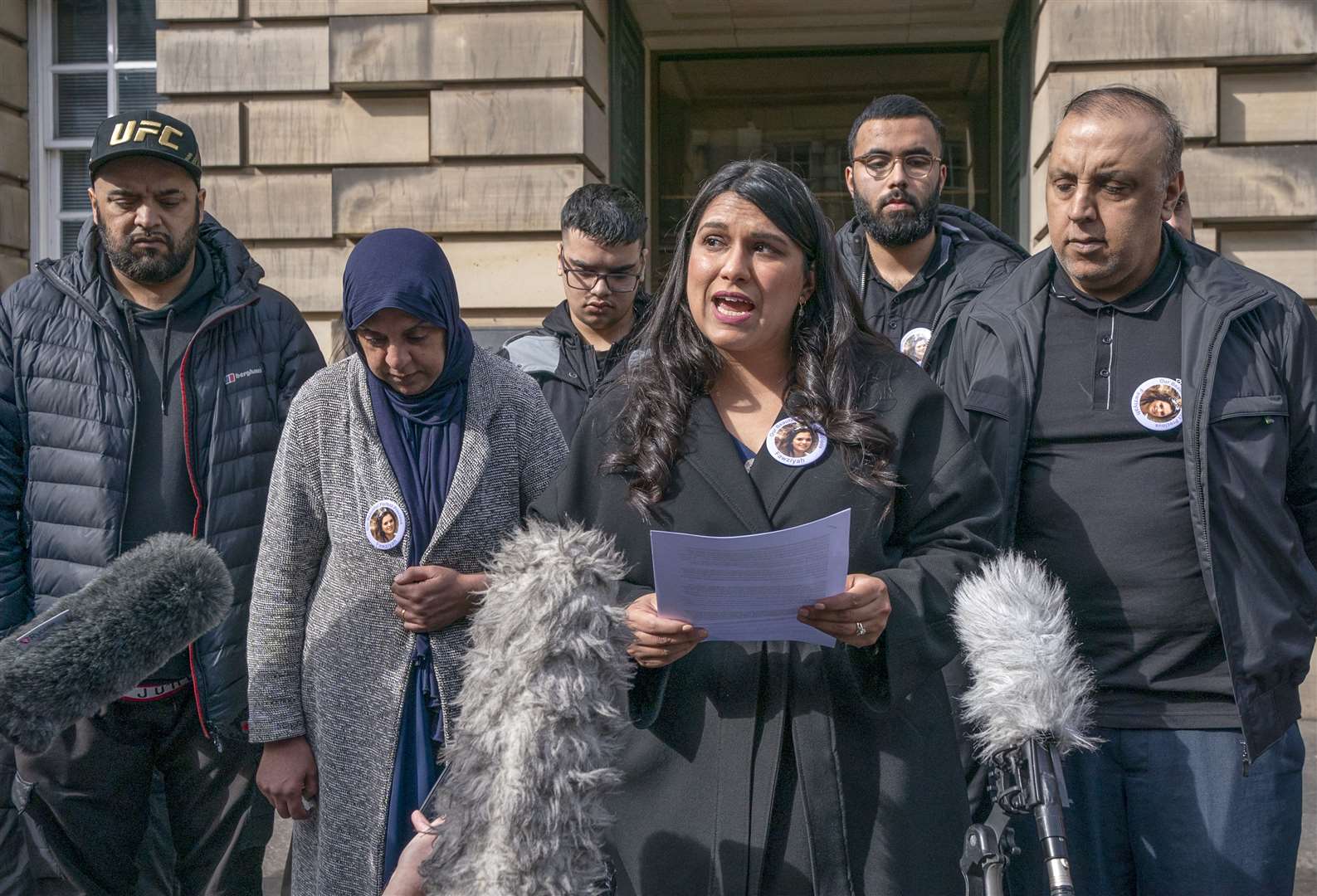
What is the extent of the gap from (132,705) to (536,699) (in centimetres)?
223

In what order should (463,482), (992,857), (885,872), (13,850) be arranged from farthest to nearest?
1. (13,850)
2. (463,482)
3. (885,872)
4. (992,857)

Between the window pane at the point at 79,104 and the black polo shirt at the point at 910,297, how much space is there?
22.3ft

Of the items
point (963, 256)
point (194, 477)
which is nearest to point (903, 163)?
point (963, 256)

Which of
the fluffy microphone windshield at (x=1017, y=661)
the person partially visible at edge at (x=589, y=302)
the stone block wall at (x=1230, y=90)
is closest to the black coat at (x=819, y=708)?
the fluffy microphone windshield at (x=1017, y=661)

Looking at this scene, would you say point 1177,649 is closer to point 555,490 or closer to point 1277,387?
point 1277,387

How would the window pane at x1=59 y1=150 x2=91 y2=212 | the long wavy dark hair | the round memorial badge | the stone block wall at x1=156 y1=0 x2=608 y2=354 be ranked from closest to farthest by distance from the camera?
the long wavy dark hair < the round memorial badge < the stone block wall at x1=156 y1=0 x2=608 y2=354 < the window pane at x1=59 y1=150 x2=91 y2=212

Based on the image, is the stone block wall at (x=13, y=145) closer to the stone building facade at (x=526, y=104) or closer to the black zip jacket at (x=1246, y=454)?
the stone building facade at (x=526, y=104)

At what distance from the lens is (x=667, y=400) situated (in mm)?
2619

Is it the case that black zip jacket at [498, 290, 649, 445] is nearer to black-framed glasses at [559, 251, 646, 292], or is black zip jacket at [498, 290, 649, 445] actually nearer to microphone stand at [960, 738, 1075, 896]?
black-framed glasses at [559, 251, 646, 292]

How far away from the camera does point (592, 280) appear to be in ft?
A: 16.0

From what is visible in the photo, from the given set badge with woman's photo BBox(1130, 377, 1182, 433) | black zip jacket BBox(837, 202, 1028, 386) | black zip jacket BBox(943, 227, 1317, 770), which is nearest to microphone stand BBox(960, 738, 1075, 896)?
black zip jacket BBox(943, 227, 1317, 770)

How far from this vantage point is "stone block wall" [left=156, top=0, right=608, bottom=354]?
7.74 m

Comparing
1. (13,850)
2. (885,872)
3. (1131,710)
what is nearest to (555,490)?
(885,872)

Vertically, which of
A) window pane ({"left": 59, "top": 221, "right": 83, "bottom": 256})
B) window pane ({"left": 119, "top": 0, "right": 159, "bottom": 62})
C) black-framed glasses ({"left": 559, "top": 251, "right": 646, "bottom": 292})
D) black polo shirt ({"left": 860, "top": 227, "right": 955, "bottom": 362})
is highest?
window pane ({"left": 119, "top": 0, "right": 159, "bottom": 62})
